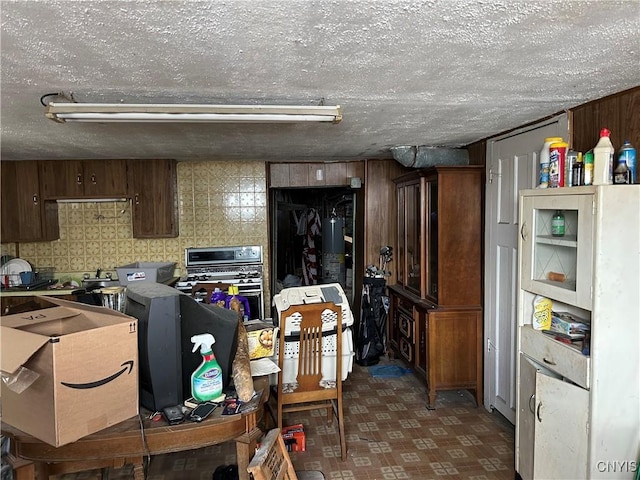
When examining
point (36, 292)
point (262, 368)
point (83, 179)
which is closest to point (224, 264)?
point (83, 179)

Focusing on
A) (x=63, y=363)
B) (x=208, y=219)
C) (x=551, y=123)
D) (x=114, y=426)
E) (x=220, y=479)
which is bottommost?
(x=220, y=479)

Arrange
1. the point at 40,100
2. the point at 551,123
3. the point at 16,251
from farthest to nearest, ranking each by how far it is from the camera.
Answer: the point at 16,251 → the point at 551,123 → the point at 40,100

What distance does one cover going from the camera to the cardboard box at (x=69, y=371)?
1.39 metres

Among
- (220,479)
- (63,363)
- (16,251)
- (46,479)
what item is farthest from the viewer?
(16,251)

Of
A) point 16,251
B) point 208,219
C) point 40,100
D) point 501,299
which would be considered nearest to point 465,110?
point 501,299

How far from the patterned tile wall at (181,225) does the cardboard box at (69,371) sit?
327 cm

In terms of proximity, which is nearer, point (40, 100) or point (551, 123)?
point (40, 100)

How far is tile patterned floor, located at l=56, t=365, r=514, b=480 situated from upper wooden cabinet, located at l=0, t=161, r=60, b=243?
2883 millimetres

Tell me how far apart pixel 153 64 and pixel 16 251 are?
422cm

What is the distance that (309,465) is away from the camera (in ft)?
8.94

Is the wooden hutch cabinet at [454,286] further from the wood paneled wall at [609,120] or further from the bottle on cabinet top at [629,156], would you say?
the bottle on cabinet top at [629,156]

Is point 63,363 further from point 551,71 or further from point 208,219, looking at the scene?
point 208,219

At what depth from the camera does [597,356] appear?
6.11 ft

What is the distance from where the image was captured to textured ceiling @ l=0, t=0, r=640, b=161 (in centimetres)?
118
